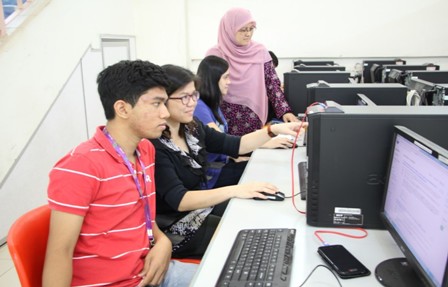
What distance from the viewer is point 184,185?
159 centimetres

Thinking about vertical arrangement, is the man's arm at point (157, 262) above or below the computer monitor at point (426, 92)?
below

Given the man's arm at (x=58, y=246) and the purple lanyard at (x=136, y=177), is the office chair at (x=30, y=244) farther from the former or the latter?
the purple lanyard at (x=136, y=177)

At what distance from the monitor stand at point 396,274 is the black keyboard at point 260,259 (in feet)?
0.72

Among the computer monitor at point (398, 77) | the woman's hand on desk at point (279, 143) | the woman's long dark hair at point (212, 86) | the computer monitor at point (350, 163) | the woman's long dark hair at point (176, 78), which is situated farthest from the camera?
the computer monitor at point (398, 77)

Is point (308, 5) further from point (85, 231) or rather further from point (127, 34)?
point (85, 231)

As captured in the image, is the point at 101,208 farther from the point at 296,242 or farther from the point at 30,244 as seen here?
the point at 296,242

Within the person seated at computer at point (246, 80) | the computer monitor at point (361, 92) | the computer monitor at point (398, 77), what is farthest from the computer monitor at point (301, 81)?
the computer monitor at point (361, 92)

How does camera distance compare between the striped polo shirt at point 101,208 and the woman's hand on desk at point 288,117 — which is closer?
the striped polo shirt at point 101,208

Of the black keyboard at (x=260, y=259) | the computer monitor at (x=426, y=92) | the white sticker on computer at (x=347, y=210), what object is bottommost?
the black keyboard at (x=260, y=259)

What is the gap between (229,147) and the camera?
1.95 m

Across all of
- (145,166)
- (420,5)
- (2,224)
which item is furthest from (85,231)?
(420,5)

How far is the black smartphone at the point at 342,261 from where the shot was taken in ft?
3.14

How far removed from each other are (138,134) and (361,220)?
0.73m

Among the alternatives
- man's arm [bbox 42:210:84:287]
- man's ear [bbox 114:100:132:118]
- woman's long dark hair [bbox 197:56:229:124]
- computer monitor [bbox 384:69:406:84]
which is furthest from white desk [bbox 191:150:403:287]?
computer monitor [bbox 384:69:406:84]
